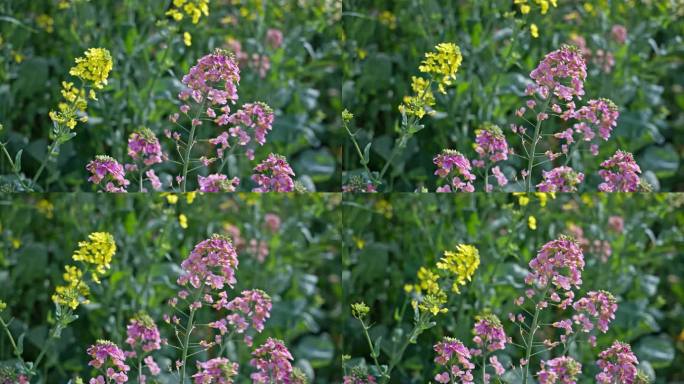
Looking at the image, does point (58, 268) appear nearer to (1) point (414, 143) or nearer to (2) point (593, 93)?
(1) point (414, 143)

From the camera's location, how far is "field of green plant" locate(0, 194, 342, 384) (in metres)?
3.31

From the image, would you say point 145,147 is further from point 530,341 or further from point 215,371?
point 530,341

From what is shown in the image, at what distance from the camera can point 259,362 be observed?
3.35 m

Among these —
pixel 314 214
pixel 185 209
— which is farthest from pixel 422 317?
pixel 185 209

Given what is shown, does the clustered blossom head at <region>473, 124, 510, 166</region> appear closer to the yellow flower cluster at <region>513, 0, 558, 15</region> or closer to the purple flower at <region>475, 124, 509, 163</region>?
the purple flower at <region>475, 124, 509, 163</region>

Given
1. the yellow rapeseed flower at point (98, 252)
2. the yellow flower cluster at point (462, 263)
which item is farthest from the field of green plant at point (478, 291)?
the yellow rapeseed flower at point (98, 252)

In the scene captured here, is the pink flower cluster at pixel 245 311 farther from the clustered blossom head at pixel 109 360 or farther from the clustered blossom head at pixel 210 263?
the clustered blossom head at pixel 109 360

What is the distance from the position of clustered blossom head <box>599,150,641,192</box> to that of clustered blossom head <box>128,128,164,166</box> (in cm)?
143

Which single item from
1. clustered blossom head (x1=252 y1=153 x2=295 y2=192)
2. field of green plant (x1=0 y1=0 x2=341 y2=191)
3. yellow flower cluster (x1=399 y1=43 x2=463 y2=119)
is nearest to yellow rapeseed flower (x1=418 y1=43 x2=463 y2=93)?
yellow flower cluster (x1=399 y1=43 x2=463 y2=119)

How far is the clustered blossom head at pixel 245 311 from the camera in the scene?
3.34m

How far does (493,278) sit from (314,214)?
0.61m

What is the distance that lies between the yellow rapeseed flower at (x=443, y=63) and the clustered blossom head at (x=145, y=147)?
87 cm

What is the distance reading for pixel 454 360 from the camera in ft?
11.0

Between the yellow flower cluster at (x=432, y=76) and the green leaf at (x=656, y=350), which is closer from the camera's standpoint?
the yellow flower cluster at (x=432, y=76)
